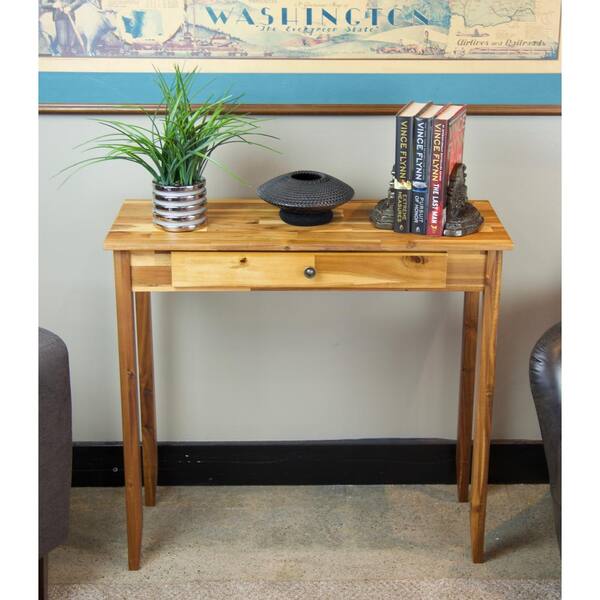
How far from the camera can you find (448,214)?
2.32 meters

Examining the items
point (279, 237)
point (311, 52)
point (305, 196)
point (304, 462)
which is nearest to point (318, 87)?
point (311, 52)

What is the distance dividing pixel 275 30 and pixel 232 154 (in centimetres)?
32

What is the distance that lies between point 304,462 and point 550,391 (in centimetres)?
88

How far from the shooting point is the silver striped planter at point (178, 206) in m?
2.33

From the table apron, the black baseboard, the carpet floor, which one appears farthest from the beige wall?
the table apron

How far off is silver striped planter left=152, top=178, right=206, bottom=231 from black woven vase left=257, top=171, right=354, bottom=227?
0.50 feet

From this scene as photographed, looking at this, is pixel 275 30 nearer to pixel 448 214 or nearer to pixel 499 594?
pixel 448 214

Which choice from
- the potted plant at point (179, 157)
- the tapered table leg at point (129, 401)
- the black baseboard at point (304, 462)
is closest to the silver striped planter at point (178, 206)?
the potted plant at point (179, 157)

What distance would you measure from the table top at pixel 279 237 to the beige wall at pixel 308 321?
0.82 ft

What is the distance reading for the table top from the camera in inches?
89.3

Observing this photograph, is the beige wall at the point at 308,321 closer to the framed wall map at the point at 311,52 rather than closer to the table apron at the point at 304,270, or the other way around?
the framed wall map at the point at 311,52

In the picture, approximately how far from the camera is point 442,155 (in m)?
2.27

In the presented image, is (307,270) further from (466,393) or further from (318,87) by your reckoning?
(466,393)
